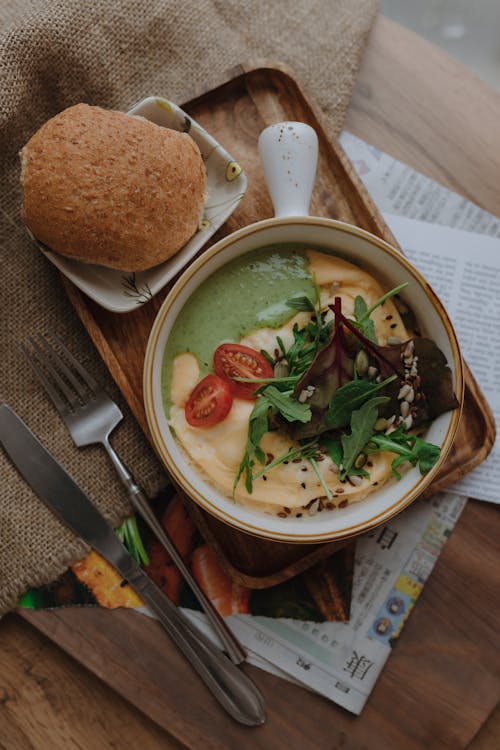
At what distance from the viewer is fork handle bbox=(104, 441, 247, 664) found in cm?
203

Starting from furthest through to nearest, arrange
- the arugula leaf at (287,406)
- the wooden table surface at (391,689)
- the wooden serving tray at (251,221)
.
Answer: the wooden table surface at (391,689)
the wooden serving tray at (251,221)
the arugula leaf at (287,406)

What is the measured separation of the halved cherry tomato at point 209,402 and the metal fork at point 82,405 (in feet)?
1.04

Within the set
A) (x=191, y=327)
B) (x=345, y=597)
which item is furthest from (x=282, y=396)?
(x=345, y=597)

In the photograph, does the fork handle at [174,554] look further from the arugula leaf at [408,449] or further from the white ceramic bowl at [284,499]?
the arugula leaf at [408,449]

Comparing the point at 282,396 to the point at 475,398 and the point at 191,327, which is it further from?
the point at 475,398

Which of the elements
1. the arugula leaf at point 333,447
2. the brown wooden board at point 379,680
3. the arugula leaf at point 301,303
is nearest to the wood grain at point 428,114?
the arugula leaf at point 301,303

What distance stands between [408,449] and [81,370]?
979mm

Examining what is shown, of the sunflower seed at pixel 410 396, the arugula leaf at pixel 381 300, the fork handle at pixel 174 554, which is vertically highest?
the arugula leaf at pixel 381 300

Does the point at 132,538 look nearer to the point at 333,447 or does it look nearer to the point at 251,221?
the point at 333,447

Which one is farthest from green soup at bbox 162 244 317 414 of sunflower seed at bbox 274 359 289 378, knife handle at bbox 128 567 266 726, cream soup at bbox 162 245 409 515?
knife handle at bbox 128 567 266 726

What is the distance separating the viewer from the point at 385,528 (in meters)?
2.15

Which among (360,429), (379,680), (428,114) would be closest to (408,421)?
(360,429)

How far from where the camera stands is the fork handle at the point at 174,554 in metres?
2.03

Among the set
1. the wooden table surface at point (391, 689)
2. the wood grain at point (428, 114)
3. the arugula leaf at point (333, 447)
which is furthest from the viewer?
the wood grain at point (428, 114)
